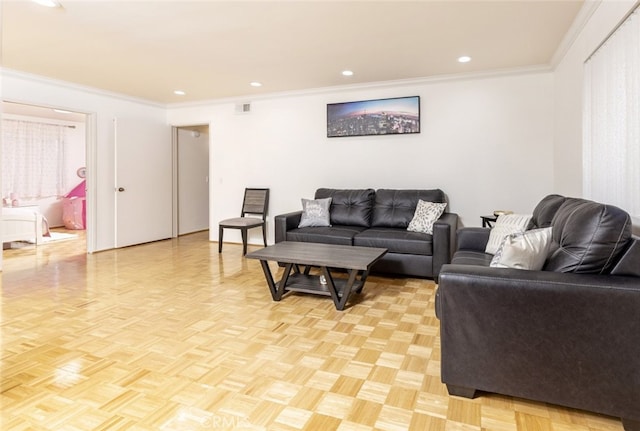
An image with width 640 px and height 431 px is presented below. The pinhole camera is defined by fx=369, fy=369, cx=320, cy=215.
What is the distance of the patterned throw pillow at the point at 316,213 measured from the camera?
15.1 feet

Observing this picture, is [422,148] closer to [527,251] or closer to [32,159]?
[527,251]

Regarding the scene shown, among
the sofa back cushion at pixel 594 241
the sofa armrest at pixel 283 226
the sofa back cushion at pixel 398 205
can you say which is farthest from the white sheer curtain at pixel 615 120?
the sofa armrest at pixel 283 226

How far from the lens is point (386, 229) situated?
4375 mm

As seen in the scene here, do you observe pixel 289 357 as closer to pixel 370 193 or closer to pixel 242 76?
pixel 370 193

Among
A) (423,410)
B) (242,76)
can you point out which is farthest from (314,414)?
(242,76)

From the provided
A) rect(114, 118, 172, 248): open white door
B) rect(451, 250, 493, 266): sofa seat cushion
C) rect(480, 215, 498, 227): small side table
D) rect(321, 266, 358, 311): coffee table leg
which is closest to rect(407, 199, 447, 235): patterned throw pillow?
rect(480, 215, 498, 227): small side table

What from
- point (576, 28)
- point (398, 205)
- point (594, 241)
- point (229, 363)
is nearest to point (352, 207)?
point (398, 205)

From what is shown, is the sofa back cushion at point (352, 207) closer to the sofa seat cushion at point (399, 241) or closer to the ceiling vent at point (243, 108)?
the sofa seat cushion at point (399, 241)

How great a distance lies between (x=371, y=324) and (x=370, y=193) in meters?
2.34

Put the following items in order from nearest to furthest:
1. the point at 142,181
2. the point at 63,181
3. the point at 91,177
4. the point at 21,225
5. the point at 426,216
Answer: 1. the point at 426,216
2. the point at 91,177
3. the point at 21,225
4. the point at 142,181
5. the point at 63,181

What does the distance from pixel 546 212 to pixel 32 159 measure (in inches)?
352

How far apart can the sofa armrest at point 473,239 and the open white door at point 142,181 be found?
16.4ft

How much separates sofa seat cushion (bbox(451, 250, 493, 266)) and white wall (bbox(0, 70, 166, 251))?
511cm

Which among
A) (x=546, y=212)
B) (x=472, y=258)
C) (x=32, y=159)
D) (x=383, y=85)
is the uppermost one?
(x=383, y=85)
